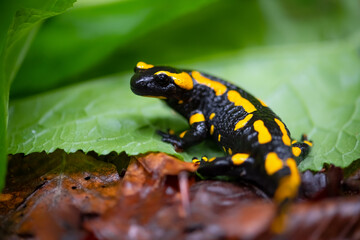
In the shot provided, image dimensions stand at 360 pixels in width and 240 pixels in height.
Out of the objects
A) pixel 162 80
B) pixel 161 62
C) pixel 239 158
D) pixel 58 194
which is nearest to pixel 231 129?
pixel 239 158

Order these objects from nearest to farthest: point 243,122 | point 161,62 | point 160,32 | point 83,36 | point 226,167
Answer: point 226,167 < point 243,122 < point 83,36 < point 160,32 < point 161,62

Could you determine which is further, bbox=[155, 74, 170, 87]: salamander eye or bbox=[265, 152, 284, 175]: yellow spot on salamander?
bbox=[155, 74, 170, 87]: salamander eye

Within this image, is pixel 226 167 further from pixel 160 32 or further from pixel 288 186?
pixel 160 32

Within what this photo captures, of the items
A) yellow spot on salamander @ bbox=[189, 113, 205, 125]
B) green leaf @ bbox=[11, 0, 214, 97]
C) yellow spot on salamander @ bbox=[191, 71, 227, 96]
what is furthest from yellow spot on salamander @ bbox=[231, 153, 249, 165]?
green leaf @ bbox=[11, 0, 214, 97]

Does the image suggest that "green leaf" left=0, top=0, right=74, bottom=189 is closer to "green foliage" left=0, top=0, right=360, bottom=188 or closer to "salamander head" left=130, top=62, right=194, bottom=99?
"green foliage" left=0, top=0, right=360, bottom=188

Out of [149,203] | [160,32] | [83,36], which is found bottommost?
[149,203]
